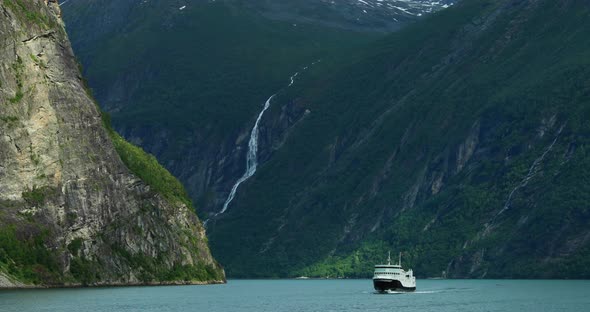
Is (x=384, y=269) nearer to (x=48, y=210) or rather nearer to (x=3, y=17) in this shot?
(x=48, y=210)

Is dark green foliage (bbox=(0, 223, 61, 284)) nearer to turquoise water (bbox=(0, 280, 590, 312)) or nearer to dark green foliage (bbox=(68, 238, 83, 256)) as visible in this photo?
dark green foliage (bbox=(68, 238, 83, 256))

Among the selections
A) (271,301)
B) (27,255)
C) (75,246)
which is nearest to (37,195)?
(75,246)

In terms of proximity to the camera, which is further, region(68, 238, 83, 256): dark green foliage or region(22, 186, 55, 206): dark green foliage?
region(68, 238, 83, 256): dark green foliage

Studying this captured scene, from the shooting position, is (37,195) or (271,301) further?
(37,195)

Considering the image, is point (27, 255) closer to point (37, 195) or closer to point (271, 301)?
point (37, 195)

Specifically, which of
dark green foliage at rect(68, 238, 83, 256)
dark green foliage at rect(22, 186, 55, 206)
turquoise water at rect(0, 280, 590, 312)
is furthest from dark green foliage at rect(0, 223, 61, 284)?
turquoise water at rect(0, 280, 590, 312)

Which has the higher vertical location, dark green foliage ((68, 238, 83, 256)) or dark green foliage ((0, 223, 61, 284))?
dark green foliage ((0, 223, 61, 284))

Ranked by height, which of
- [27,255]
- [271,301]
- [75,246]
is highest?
[27,255]

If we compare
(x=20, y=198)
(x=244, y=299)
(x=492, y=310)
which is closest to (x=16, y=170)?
(x=20, y=198)

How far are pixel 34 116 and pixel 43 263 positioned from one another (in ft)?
75.1

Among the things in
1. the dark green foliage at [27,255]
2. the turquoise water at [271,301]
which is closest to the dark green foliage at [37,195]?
the dark green foliage at [27,255]

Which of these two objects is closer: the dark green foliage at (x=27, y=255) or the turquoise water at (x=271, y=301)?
the turquoise water at (x=271, y=301)

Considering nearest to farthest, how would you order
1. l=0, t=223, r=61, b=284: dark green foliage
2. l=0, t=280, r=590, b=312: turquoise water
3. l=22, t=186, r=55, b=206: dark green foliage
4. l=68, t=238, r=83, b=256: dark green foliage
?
l=0, t=280, r=590, b=312: turquoise water, l=0, t=223, r=61, b=284: dark green foliage, l=22, t=186, r=55, b=206: dark green foliage, l=68, t=238, r=83, b=256: dark green foliage

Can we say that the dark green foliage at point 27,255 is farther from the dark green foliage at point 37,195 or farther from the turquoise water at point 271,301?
the turquoise water at point 271,301
